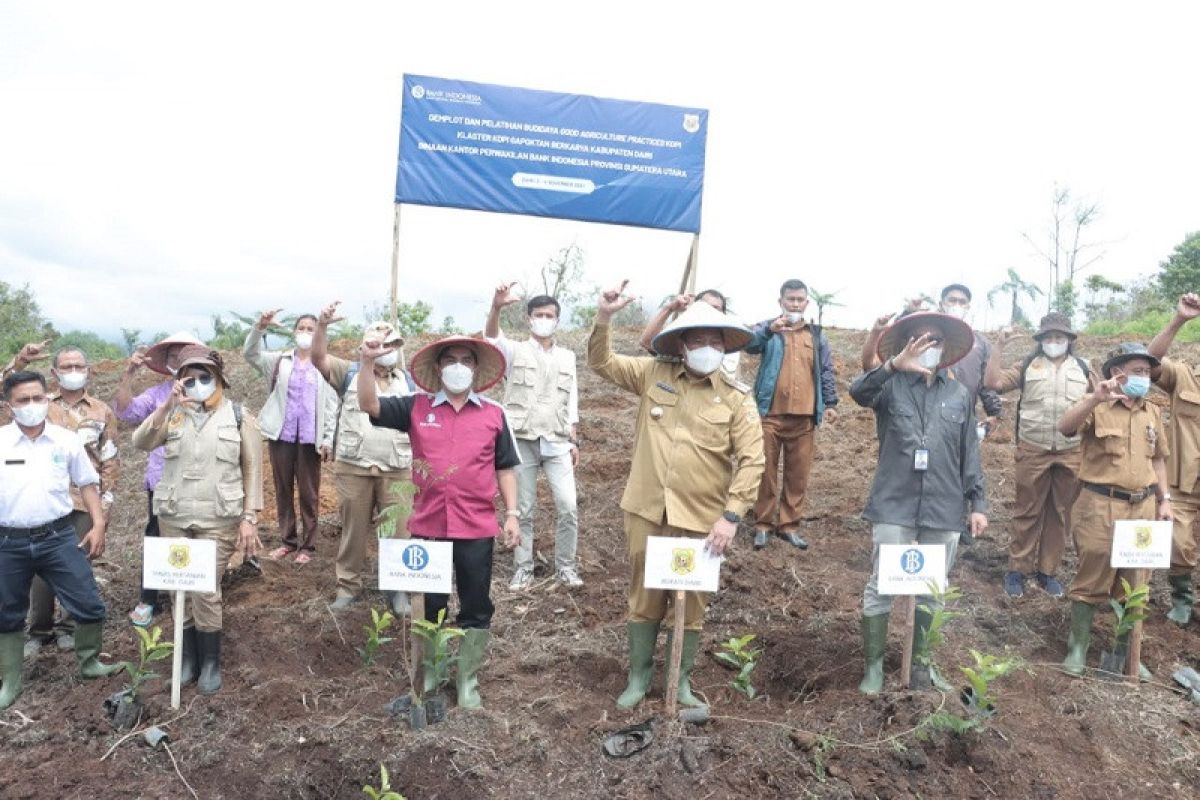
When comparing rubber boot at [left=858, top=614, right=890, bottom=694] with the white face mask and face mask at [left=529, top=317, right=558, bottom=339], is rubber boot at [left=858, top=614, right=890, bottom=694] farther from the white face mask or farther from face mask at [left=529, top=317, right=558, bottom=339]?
the white face mask

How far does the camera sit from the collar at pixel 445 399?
4.13 meters

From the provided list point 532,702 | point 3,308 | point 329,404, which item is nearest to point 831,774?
point 532,702

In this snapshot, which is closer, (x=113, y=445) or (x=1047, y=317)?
(x=113, y=445)

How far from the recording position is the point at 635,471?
4172 millimetres

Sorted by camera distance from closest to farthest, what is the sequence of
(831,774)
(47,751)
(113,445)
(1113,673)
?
(831,774), (47,751), (1113,673), (113,445)

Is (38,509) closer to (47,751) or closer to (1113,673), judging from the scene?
(47,751)

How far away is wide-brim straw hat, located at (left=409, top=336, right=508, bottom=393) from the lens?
4055 mm

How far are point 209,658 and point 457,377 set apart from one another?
2.04 metres

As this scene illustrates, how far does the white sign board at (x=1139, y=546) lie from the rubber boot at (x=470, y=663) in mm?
3437

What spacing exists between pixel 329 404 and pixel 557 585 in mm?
2099

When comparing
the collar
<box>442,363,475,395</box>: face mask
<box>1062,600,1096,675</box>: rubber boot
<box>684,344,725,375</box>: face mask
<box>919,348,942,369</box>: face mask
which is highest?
<box>919,348,942,369</box>: face mask

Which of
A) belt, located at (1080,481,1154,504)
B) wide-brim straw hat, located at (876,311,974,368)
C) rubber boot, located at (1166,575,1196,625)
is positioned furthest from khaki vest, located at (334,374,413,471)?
rubber boot, located at (1166,575,1196,625)

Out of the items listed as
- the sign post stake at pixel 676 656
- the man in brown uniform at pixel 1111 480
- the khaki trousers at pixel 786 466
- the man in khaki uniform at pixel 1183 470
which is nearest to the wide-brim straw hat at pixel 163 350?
the sign post stake at pixel 676 656

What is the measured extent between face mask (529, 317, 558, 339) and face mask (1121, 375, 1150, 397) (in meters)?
3.50
